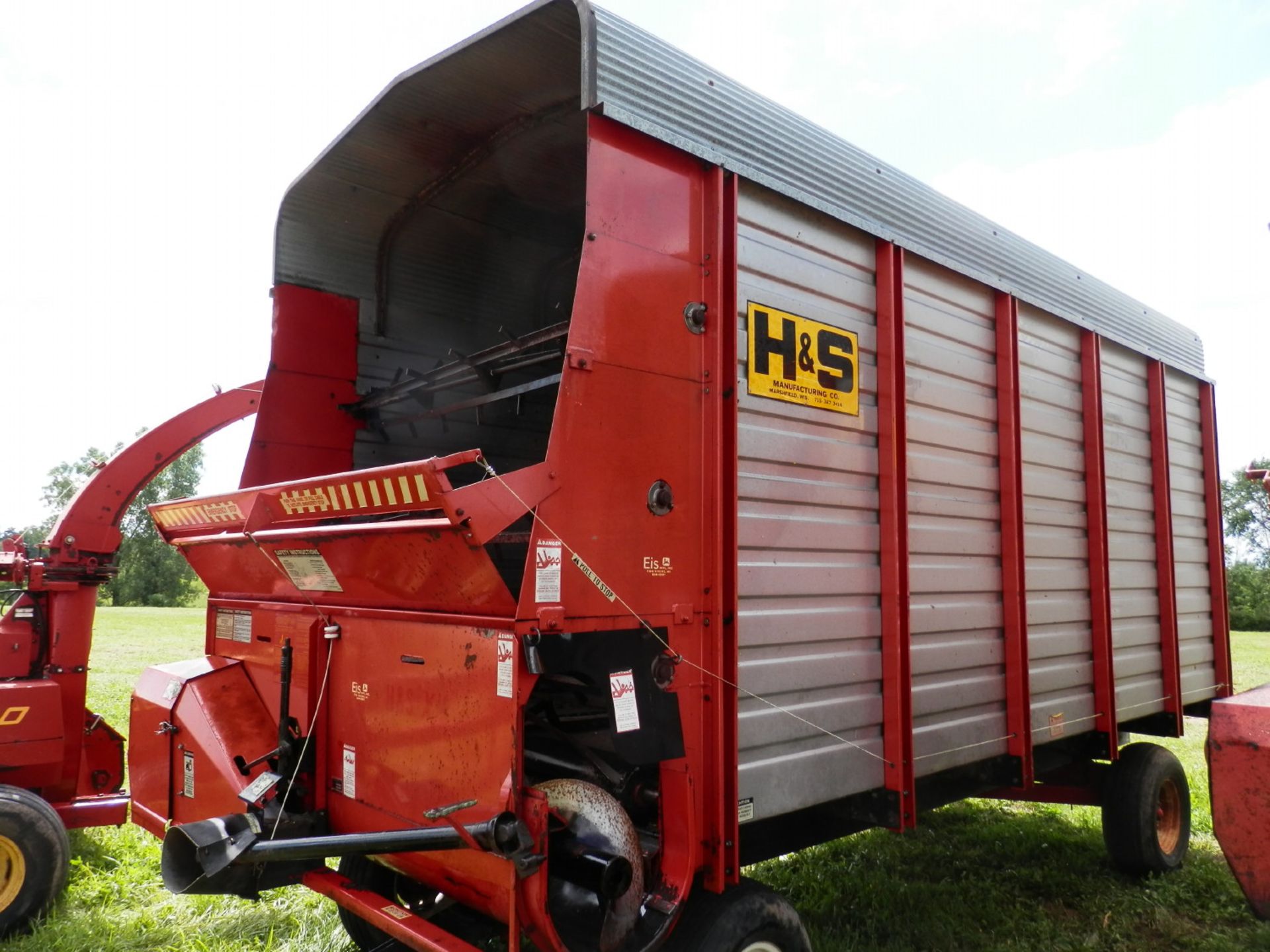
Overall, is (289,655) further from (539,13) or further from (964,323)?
(964,323)

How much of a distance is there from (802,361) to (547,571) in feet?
4.24

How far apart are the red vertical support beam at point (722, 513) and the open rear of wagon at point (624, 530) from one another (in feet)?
0.04

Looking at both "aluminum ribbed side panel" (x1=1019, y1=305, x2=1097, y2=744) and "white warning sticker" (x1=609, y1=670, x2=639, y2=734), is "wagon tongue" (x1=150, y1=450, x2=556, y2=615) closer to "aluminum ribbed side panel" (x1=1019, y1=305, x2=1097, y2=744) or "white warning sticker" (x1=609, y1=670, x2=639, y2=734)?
"white warning sticker" (x1=609, y1=670, x2=639, y2=734)

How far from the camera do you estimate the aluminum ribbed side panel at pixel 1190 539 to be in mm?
5473

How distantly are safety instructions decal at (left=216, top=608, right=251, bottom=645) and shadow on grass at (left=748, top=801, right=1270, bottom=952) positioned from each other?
2732 mm

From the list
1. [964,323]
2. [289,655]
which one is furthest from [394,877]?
[964,323]

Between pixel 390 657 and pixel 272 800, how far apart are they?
723mm

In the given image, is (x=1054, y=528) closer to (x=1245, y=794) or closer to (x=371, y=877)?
(x=1245, y=794)

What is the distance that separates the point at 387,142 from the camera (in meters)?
3.70

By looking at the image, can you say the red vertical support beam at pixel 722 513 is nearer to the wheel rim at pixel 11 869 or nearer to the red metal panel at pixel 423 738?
the red metal panel at pixel 423 738

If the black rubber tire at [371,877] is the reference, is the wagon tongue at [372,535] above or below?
above

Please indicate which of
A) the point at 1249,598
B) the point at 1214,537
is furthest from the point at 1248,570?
the point at 1214,537

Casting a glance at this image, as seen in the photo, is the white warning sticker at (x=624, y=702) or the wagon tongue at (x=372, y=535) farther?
the white warning sticker at (x=624, y=702)

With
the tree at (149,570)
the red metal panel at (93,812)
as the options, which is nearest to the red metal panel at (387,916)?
the red metal panel at (93,812)
